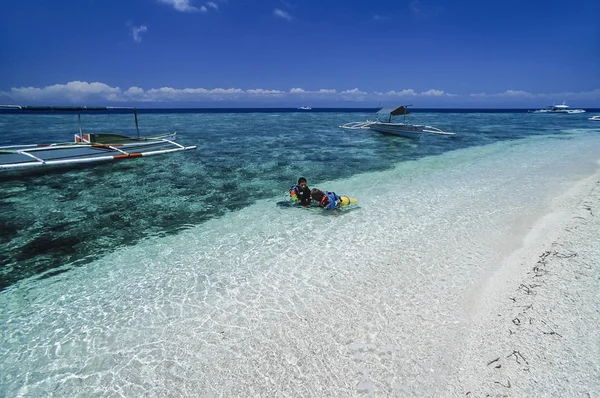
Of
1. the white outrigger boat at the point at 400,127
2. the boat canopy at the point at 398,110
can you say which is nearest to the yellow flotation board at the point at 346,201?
the white outrigger boat at the point at 400,127

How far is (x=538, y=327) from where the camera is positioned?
17.4 ft

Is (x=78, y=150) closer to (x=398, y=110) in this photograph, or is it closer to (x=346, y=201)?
(x=346, y=201)

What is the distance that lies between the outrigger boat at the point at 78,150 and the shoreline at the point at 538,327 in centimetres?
2116

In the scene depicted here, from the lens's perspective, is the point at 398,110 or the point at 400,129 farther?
the point at 398,110

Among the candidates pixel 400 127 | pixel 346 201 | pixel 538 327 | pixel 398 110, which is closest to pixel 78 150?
pixel 346 201

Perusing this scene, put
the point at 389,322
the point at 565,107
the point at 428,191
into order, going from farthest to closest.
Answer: the point at 565,107
the point at 428,191
the point at 389,322

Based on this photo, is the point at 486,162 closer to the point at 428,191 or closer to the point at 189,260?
the point at 428,191

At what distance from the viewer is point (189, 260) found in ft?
27.0

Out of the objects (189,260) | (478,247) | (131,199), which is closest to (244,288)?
(189,260)

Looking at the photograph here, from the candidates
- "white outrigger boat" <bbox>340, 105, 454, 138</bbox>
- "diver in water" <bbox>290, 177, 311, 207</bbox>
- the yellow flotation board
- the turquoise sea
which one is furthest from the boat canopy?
"diver in water" <bbox>290, 177, 311, 207</bbox>

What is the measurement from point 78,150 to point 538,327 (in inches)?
1072

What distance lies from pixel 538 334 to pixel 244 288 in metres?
5.73

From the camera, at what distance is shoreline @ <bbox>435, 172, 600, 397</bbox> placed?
169 inches

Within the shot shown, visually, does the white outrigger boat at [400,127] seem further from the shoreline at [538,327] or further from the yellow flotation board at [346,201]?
the shoreline at [538,327]
